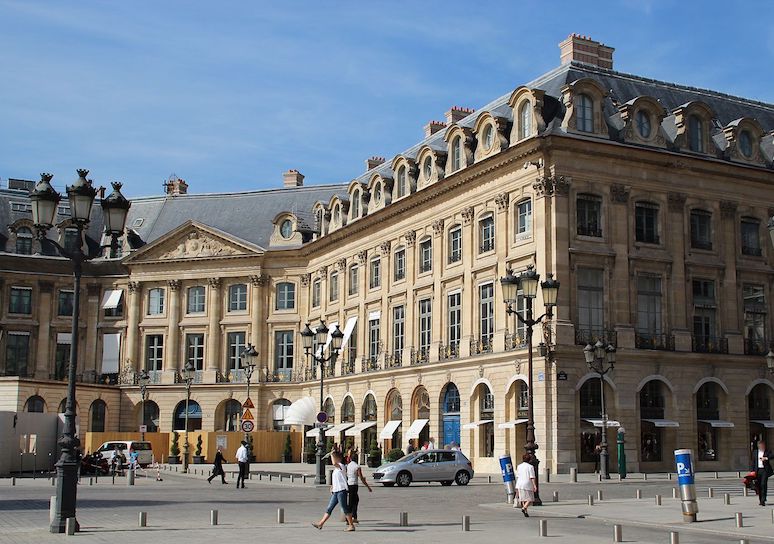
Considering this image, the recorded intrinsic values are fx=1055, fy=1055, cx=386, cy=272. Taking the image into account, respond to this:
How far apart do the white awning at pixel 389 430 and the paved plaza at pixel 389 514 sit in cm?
1640

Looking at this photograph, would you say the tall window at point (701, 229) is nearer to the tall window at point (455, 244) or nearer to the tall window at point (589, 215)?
the tall window at point (589, 215)

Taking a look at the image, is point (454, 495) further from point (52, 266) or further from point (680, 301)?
point (52, 266)

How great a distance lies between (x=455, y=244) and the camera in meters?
50.6

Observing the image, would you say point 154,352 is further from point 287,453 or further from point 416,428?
point 416,428

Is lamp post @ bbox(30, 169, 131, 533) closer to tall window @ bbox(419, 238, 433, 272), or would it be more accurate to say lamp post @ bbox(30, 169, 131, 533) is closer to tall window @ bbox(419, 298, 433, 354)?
tall window @ bbox(419, 298, 433, 354)

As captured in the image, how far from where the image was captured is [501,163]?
1815 inches

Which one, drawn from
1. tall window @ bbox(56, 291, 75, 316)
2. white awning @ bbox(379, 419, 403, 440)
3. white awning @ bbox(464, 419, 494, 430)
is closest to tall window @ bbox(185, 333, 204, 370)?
tall window @ bbox(56, 291, 75, 316)

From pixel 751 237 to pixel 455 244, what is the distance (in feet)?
44.7

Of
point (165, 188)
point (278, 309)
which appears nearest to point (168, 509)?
point (278, 309)

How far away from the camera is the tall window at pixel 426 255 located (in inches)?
2076

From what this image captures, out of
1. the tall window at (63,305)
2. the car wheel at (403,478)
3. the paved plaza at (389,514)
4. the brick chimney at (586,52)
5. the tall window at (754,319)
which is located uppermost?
the brick chimney at (586,52)

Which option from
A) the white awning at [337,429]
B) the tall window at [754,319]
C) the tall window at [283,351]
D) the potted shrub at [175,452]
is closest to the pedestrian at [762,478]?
the tall window at [754,319]

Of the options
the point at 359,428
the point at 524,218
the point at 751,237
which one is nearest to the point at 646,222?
the point at 524,218

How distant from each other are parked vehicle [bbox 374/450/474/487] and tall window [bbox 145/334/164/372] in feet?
121
